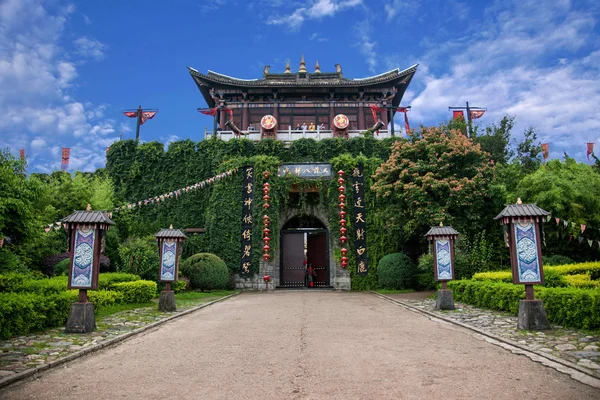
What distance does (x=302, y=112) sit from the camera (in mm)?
23812

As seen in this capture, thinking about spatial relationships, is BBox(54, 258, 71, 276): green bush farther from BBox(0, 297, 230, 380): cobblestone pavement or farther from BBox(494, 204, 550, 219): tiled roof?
BBox(494, 204, 550, 219): tiled roof

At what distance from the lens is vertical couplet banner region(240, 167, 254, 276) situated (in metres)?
17.2

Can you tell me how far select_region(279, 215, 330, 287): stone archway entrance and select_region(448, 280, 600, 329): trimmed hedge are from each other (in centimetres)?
961

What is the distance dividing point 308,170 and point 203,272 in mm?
6244

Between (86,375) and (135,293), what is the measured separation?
6805mm

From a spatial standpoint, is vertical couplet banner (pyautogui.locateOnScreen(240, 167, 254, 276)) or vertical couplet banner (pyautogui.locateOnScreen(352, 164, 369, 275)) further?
vertical couplet banner (pyautogui.locateOnScreen(240, 167, 254, 276))

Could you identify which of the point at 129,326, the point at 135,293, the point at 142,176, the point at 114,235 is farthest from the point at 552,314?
the point at 142,176

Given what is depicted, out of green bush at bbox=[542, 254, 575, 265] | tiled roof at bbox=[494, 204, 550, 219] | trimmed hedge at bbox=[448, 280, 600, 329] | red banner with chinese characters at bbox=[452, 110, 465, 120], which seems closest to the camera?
trimmed hedge at bbox=[448, 280, 600, 329]

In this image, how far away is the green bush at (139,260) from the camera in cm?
1339

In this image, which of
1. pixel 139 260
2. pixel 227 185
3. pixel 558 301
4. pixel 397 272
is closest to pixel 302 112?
pixel 227 185

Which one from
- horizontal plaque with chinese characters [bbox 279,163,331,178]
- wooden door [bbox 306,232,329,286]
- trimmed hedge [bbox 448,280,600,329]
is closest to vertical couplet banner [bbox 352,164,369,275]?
horizontal plaque with chinese characters [bbox 279,163,331,178]

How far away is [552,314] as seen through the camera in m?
7.30

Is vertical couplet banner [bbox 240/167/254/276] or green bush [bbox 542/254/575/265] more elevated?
vertical couplet banner [bbox 240/167/254/276]

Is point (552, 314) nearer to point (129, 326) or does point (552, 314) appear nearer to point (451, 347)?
point (451, 347)
